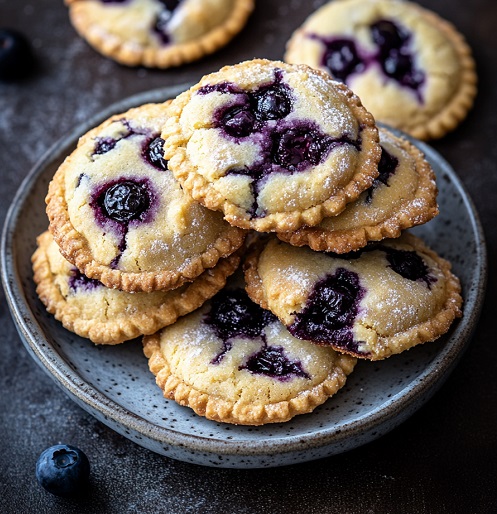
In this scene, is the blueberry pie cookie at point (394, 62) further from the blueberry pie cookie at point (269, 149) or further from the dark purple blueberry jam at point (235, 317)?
the dark purple blueberry jam at point (235, 317)

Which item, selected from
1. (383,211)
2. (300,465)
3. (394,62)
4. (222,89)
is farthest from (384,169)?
(394,62)

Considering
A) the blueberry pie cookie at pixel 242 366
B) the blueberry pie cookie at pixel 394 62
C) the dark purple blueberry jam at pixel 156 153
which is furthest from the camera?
the blueberry pie cookie at pixel 394 62

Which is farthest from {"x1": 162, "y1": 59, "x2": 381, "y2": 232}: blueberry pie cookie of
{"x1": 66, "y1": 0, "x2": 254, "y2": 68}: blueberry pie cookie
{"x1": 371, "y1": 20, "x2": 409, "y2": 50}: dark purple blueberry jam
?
{"x1": 66, "y1": 0, "x2": 254, "y2": 68}: blueberry pie cookie

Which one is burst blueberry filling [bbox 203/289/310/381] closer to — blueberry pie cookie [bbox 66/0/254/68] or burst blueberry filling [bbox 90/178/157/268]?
burst blueberry filling [bbox 90/178/157/268]

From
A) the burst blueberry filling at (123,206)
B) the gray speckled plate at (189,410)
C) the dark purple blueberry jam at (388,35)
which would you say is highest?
the dark purple blueberry jam at (388,35)

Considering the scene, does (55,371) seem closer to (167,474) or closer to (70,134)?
(167,474)

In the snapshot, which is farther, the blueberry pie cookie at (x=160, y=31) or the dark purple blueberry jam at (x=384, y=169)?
the blueberry pie cookie at (x=160, y=31)

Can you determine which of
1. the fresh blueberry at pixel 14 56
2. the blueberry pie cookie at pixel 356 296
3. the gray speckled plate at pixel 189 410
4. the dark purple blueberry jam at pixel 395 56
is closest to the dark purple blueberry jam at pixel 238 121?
the blueberry pie cookie at pixel 356 296
